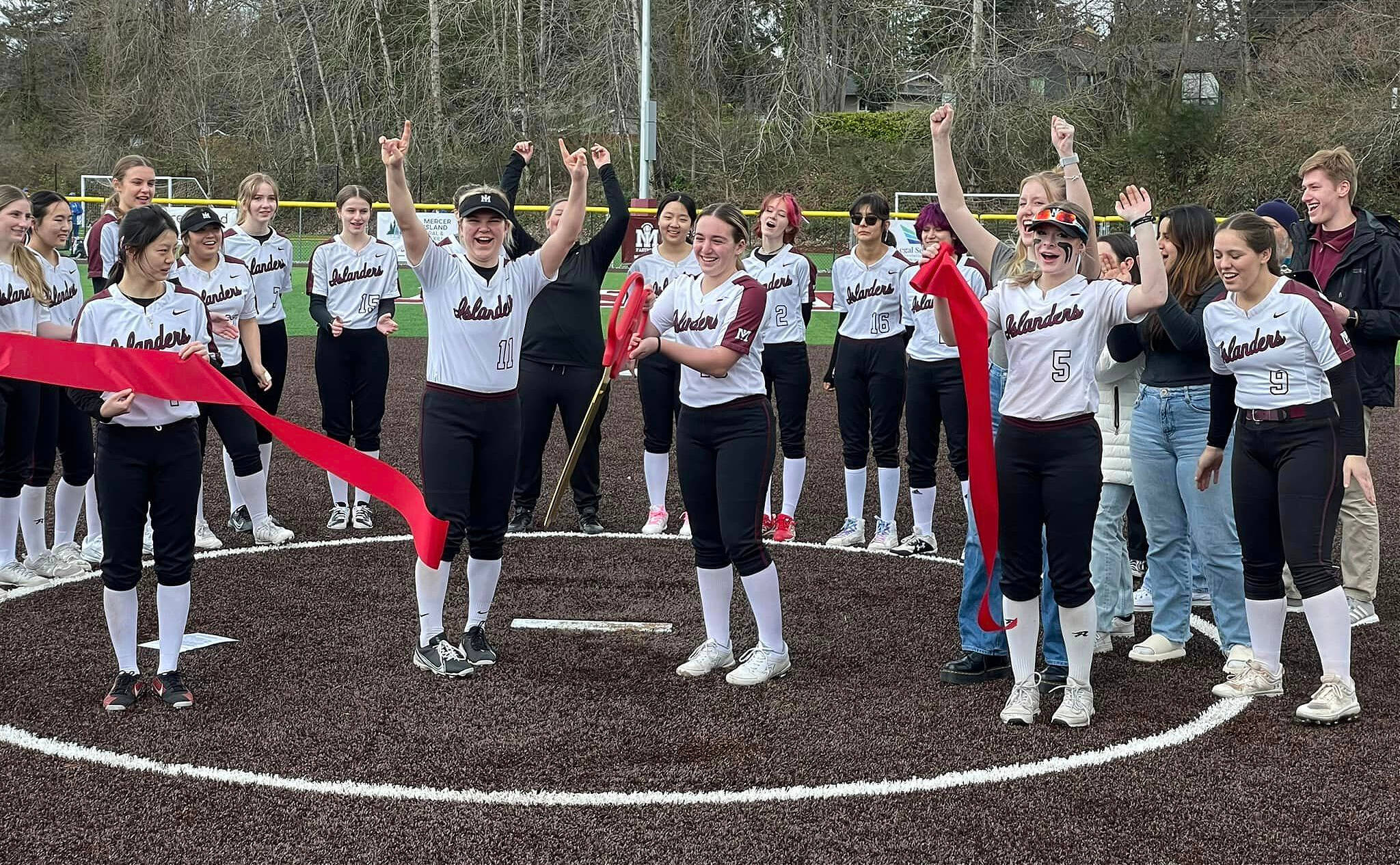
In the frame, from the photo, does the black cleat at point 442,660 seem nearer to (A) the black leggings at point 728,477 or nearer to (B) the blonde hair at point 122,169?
(A) the black leggings at point 728,477

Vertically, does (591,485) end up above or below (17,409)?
below

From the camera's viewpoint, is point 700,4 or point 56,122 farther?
point 56,122

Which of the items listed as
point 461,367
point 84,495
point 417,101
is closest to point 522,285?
point 461,367

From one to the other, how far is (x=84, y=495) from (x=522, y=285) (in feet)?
12.9

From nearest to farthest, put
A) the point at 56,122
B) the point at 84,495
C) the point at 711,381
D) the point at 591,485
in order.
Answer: the point at 711,381 → the point at 84,495 → the point at 591,485 → the point at 56,122

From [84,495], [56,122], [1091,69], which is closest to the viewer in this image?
[84,495]

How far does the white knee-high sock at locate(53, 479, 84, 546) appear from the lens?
8.19m

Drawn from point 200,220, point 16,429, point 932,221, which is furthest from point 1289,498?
point 16,429

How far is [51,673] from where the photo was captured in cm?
615

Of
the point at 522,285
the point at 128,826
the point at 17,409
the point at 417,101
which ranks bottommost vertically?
the point at 128,826

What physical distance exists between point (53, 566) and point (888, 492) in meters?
5.15

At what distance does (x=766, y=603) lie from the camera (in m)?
6.15

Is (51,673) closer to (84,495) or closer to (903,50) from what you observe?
(84,495)

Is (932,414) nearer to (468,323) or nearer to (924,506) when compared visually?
(924,506)
